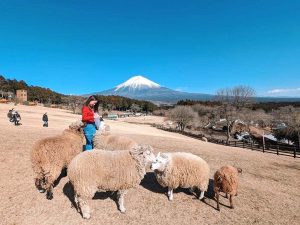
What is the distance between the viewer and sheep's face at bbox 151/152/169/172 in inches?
356

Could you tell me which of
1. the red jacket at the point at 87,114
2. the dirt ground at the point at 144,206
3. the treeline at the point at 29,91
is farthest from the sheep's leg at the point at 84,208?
the treeline at the point at 29,91

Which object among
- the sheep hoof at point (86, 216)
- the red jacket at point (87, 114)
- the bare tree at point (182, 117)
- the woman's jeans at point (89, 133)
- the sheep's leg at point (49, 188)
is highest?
the red jacket at point (87, 114)

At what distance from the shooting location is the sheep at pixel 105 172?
24.4ft

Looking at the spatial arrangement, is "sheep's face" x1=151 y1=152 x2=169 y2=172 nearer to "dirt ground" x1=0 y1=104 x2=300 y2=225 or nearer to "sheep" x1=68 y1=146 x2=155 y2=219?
"sheep" x1=68 y1=146 x2=155 y2=219

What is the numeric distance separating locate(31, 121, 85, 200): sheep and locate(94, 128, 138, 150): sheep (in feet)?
3.99

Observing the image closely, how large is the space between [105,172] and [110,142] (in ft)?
10.7

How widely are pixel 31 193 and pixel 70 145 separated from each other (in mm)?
2001

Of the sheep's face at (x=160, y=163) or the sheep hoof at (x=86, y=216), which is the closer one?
the sheep hoof at (x=86, y=216)

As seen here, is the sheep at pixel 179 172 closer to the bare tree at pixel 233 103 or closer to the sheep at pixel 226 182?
the sheep at pixel 226 182

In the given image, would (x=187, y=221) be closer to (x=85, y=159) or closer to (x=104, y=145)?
(x=85, y=159)

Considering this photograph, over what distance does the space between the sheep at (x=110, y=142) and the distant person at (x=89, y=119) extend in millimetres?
616

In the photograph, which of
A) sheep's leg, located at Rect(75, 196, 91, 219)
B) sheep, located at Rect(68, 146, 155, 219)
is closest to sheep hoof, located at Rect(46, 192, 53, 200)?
sheep, located at Rect(68, 146, 155, 219)

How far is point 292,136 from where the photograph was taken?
201 ft

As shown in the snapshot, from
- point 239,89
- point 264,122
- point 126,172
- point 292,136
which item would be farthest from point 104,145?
point 264,122
